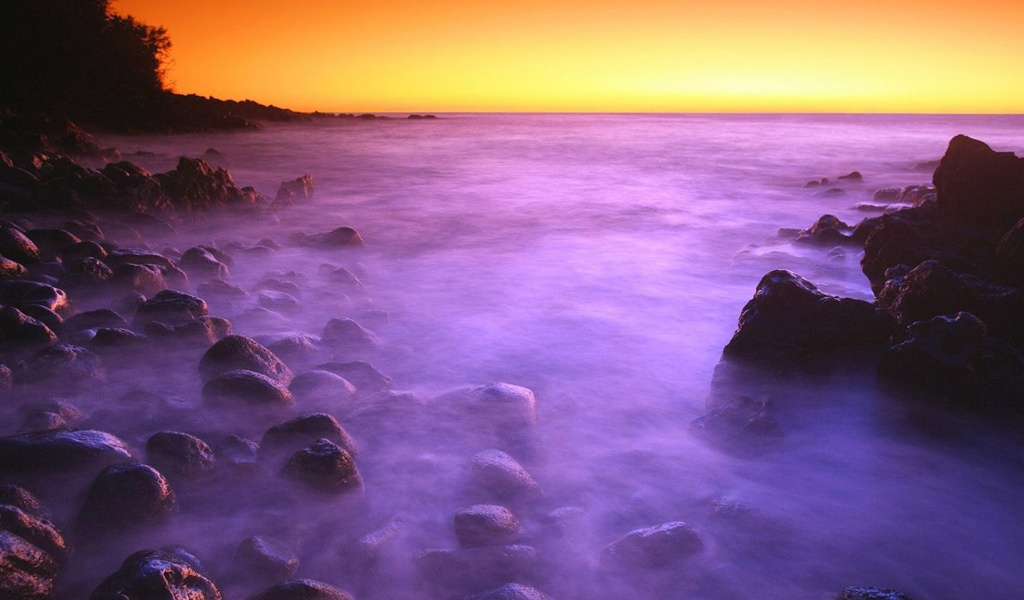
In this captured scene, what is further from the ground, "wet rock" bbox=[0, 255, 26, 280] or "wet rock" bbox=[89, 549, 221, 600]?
"wet rock" bbox=[0, 255, 26, 280]

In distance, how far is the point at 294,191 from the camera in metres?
12.1

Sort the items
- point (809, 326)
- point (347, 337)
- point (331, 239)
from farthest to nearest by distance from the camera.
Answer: point (331, 239), point (347, 337), point (809, 326)

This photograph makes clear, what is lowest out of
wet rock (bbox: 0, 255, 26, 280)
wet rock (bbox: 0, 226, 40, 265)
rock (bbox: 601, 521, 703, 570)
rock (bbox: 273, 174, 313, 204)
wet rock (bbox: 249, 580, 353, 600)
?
rock (bbox: 601, 521, 703, 570)

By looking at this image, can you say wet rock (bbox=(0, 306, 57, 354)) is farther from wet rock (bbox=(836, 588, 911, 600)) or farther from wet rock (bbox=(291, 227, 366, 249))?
wet rock (bbox=(836, 588, 911, 600))

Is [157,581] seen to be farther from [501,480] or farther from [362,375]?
[362,375]

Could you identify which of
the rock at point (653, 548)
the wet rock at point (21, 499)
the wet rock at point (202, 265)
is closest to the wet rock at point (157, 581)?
the wet rock at point (21, 499)

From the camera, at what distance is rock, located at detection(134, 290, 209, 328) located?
4352mm

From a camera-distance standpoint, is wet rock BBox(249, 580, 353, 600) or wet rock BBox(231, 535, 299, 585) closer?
wet rock BBox(249, 580, 353, 600)

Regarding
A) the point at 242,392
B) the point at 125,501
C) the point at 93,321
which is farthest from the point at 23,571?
the point at 93,321

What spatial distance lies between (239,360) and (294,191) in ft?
30.0

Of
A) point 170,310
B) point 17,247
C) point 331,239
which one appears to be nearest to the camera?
point 170,310

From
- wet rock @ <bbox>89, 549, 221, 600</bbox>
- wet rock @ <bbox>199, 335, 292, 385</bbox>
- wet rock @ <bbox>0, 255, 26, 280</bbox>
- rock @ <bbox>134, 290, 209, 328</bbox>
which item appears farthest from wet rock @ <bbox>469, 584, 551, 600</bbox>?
wet rock @ <bbox>0, 255, 26, 280</bbox>

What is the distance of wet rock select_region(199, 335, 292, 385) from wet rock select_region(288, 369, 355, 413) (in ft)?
0.40

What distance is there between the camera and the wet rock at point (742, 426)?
339 cm
